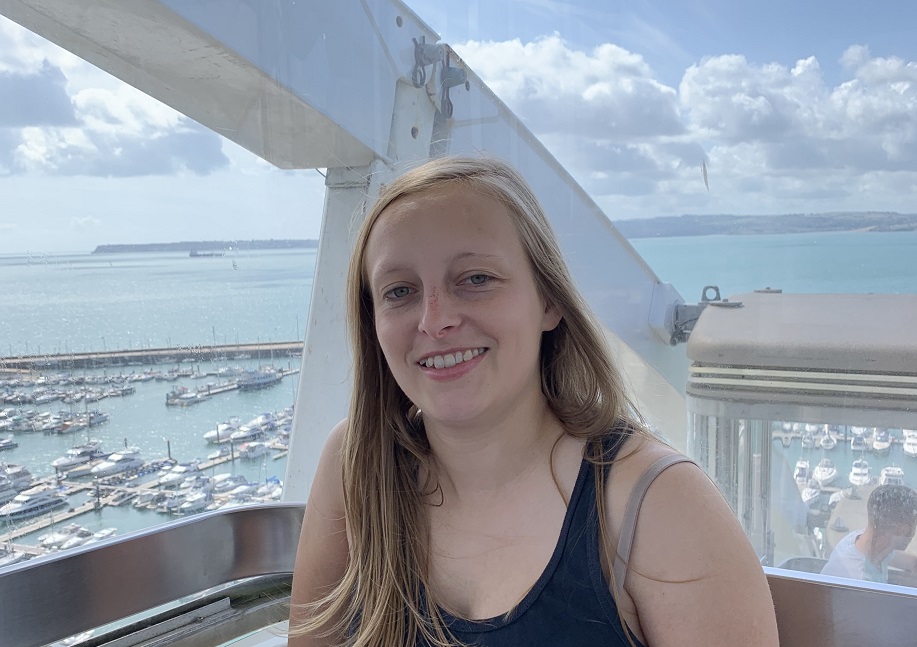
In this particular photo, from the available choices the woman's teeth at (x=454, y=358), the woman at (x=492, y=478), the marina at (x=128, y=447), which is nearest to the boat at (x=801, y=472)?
the woman at (x=492, y=478)

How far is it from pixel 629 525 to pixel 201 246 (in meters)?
1.25

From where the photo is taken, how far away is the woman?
0.81m

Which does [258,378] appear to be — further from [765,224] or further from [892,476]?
[892,476]

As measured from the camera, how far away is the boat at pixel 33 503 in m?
1.36

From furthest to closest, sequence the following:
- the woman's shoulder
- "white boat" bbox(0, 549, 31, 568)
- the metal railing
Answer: "white boat" bbox(0, 549, 31, 568)
the metal railing
the woman's shoulder

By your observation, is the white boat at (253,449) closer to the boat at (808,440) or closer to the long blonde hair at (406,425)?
the long blonde hair at (406,425)

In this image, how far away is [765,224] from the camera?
1.51m

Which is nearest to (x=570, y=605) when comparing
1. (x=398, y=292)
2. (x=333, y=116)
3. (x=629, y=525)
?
(x=629, y=525)

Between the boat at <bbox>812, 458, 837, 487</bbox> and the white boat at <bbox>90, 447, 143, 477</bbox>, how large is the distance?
1.47 meters

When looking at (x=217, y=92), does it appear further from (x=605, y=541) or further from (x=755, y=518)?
(x=755, y=518)

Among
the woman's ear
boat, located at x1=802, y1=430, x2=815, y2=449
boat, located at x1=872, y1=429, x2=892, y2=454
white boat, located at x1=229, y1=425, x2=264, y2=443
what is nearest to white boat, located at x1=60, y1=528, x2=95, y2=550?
white boat, located at x1=229, y1=425, x2=264, y2=443

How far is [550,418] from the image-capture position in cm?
101

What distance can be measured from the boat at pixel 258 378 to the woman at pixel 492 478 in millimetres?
723

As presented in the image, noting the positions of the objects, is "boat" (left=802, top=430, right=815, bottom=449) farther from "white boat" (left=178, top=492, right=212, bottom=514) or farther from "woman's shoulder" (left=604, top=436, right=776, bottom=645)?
"white boat" (left=178, top=492, right=212, bottom=514)
